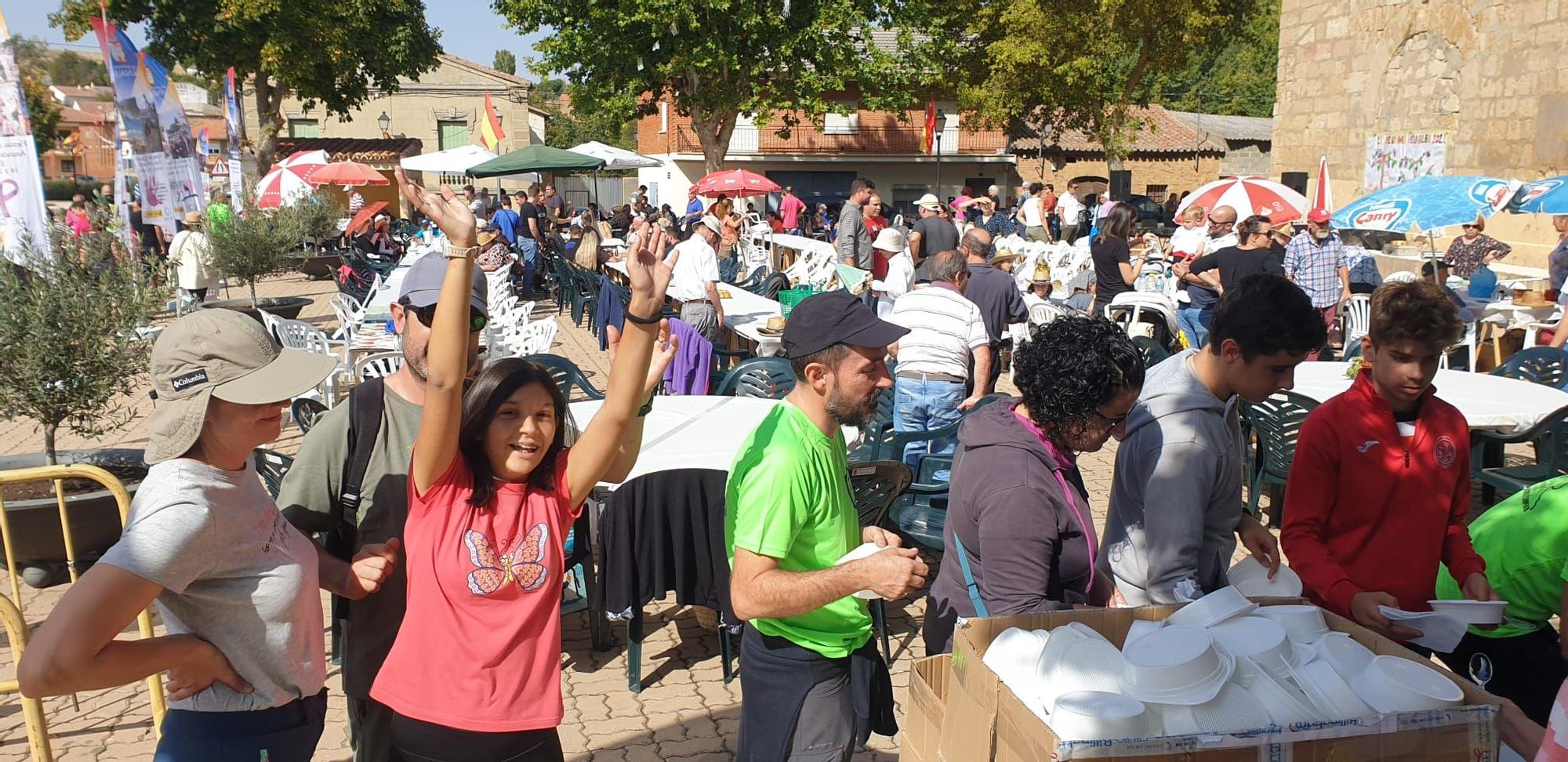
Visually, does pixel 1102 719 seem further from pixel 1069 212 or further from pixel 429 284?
pixel 1069 212

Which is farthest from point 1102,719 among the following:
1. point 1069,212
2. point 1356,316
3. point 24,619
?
point 1069,212

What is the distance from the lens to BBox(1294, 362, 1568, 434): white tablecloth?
5707 mm

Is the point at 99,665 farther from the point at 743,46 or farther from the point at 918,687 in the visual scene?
the point at 743,46

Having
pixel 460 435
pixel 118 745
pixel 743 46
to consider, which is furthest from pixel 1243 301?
pixel 743 46

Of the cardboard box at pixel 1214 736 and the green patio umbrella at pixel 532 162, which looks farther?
the green patio umbrella at pixel 532 162

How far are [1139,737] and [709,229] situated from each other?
8096 millimetres

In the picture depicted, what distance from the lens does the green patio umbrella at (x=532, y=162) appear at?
18.2 meters

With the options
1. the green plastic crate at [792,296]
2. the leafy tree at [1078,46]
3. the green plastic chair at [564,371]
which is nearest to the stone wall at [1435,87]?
the leafy tree at [1078,46]

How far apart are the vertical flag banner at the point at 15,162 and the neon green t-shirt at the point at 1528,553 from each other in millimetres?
7633

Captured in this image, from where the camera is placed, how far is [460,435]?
220 centimetres

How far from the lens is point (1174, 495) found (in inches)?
96.1

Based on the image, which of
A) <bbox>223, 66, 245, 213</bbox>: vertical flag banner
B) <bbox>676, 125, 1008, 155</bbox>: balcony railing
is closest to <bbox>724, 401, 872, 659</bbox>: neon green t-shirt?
<bbox>223, 66, 245, 213</bbox>: vertical flag banner

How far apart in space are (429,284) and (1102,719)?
1.92 meters

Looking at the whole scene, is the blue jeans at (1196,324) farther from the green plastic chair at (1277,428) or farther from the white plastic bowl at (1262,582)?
the white plastic bowl at (1262,582)
